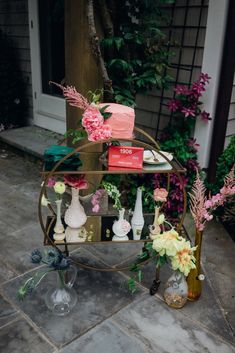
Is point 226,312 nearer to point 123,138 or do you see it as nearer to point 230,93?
point 123,138

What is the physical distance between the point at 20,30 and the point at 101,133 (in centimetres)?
385

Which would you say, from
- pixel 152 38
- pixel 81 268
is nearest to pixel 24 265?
pixel 81 268

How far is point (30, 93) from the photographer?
512 cm

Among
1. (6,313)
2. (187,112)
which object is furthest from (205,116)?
(6,313)

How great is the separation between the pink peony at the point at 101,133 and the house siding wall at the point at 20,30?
3.63 meters

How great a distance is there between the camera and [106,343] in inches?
70.1

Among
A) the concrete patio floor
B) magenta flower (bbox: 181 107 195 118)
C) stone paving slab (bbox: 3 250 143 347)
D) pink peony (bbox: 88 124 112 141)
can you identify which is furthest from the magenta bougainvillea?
pink peony (bbox: 88 124 112 141)

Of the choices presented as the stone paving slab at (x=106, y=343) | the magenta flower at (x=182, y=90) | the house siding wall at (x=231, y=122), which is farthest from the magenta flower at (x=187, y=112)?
the stone paving slab at (x=106, y=343)

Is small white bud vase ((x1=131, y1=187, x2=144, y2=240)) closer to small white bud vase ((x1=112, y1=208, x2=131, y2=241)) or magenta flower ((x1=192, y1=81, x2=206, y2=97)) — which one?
small white bud vase ((x1=112, y1=208, x2=131, y2=241))

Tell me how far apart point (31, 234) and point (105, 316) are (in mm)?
1064

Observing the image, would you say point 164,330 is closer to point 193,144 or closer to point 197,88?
point 193,144

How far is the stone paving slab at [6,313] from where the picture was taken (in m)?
1.90

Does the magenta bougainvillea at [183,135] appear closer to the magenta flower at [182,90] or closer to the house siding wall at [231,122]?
the magenta flower at [182,90]

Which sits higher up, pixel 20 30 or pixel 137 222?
pixel 20 30
